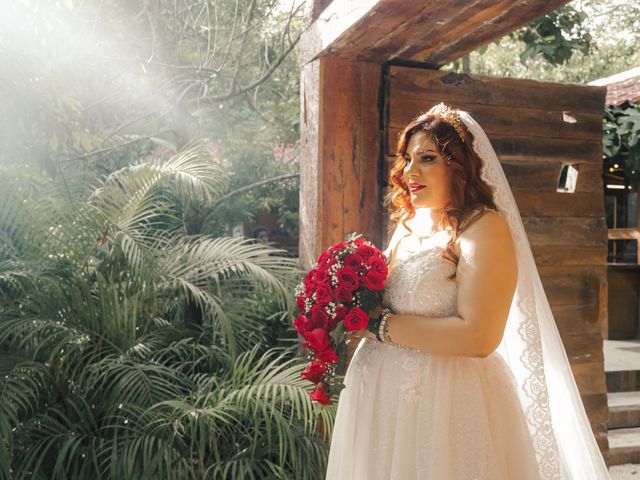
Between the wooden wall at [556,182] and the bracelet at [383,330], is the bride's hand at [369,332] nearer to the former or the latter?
the bracelet at [383,330]

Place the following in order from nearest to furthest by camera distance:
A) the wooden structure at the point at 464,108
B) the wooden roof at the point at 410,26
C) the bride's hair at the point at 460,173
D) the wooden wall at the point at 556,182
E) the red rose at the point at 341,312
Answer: the red rose at the point at 341,312 < the bride's hair at the point at 460,173 < the wooden roof at the point at 410,26 < the wooden structure at the point at 464,108 < the wooden wall at the point at 556,182

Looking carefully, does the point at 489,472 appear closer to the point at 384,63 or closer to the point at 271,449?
the point at 271,449

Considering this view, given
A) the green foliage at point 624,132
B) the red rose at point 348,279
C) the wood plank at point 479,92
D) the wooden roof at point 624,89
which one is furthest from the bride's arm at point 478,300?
the wooden roof at point 624,89

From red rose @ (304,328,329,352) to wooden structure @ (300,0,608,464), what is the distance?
167 centimetres

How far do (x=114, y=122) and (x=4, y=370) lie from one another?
4119mm

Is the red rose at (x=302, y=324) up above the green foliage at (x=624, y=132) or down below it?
below

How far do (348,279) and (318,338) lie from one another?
0.71ft

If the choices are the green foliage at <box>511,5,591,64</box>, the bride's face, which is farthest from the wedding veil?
the green foliage at <box>511,5,591,64</box>

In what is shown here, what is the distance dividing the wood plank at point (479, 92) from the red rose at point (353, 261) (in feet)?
Result: 6.07

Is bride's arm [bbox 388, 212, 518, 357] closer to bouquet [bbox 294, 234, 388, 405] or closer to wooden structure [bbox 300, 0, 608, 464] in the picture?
bouquet [bbox 294, 234, 388, 405]

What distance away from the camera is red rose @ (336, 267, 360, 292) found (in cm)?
223

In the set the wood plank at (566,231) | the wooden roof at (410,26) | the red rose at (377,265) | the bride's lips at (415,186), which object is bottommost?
the red rose at (377,265)

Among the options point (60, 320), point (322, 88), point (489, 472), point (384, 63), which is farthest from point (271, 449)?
point (384, 63)

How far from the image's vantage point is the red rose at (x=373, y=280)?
7.36ft
